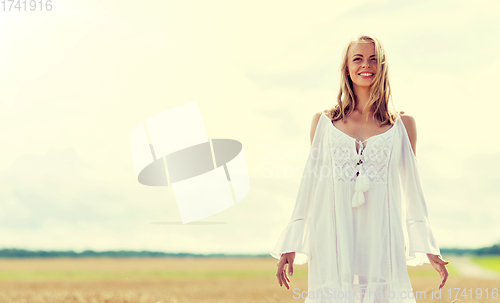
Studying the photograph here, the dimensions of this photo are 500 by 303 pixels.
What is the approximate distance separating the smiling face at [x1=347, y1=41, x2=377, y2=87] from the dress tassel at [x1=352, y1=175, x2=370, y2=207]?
0.51 metres

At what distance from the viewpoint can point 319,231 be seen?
206 centimetres

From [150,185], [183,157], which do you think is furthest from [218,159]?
[150,185]

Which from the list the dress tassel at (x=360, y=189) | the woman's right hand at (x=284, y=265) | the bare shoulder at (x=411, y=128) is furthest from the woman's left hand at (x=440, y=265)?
the woman's right hand at (x=284, y=265)

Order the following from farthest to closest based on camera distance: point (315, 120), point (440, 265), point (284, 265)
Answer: point (315, 120)
point (284, 265)
point (440, 265)

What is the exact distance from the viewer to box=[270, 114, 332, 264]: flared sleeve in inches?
81.0

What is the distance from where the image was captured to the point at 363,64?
83.4 inches

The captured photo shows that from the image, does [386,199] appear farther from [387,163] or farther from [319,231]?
[319,231]

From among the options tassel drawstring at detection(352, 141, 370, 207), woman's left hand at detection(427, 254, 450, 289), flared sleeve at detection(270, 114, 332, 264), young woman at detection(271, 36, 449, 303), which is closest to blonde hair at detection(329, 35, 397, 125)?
young woman at detection(271, 36, 449, 303)

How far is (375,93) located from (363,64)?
165mm

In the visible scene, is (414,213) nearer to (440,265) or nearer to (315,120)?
(440,265)

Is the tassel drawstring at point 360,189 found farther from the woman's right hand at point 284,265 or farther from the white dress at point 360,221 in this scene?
the woman's right hand at point 284,265

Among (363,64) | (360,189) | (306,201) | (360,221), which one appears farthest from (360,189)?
(363,64)

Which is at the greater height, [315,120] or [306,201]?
[315,120]

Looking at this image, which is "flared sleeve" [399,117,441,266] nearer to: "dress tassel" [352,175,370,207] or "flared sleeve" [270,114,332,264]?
"dress tassel" [352,175,370,207]
